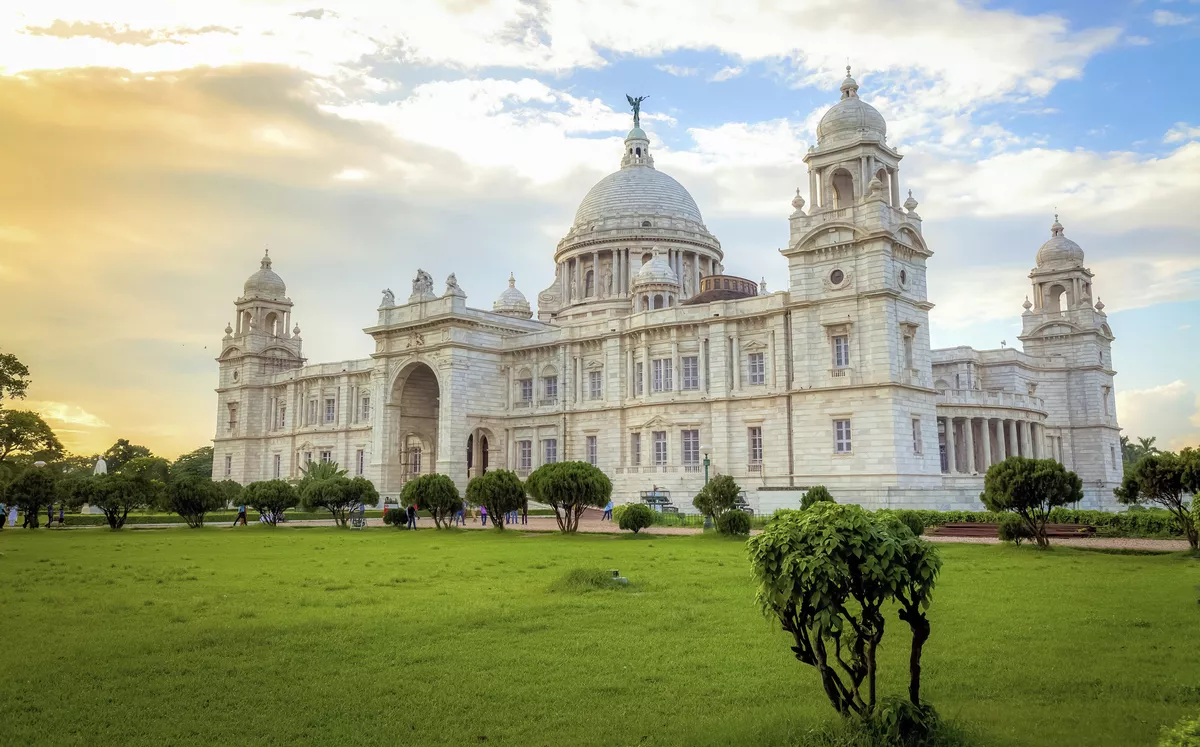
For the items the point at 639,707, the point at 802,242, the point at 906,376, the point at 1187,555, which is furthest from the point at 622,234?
the point at 639,707

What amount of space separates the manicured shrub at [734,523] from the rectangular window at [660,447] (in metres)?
19.5

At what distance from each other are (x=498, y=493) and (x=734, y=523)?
908 centimetres

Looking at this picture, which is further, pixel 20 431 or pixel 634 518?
pixel 20 431

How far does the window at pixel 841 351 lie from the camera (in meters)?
40.2

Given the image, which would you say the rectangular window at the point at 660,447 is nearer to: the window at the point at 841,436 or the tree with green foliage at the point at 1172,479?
the window at the point at 841,436

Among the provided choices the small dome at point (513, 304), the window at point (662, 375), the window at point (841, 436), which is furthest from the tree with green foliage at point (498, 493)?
the small dome at point (513, 304)

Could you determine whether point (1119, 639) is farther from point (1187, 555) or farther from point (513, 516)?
point (513, 516)

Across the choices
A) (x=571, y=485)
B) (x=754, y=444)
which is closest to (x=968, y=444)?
(x=754, y=444)

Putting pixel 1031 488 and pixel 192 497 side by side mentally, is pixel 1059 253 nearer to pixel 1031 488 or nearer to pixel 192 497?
pixel 1031 488

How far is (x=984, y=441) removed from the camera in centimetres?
4872

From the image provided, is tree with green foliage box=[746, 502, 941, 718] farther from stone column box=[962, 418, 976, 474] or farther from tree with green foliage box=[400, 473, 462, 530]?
stone column box=[962, 418, 976, 474]

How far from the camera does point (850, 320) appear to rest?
39781 millimetres

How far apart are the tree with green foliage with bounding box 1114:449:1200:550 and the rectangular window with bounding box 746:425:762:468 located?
2234cm

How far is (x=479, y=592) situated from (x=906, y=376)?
29.2 m
